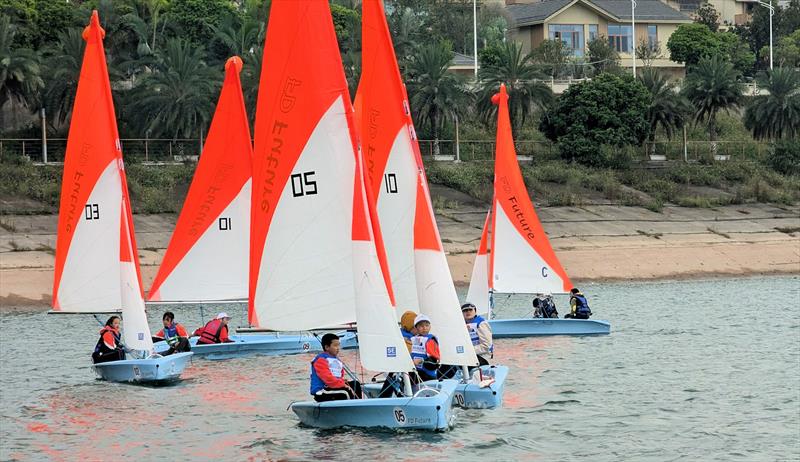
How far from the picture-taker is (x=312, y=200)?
21.5 m

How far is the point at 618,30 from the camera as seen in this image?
115 m

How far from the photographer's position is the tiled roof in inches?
4407

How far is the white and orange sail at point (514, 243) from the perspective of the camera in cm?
3894

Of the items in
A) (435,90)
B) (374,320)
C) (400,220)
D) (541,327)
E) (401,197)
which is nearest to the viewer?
(374,320)

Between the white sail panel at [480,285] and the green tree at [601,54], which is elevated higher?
the green tree at [601,54]

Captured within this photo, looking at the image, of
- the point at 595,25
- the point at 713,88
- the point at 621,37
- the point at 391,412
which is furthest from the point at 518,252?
the point at 621,37

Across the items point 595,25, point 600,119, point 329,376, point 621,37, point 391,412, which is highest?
point 595,25

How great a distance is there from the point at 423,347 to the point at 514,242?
16.2 metres

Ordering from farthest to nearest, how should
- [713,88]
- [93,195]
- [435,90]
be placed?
[713,88]
[435,90]
[93,195]

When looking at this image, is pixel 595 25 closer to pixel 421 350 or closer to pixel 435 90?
pixel 435 90

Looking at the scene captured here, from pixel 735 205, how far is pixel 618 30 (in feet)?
153

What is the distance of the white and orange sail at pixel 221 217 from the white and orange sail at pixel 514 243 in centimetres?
801

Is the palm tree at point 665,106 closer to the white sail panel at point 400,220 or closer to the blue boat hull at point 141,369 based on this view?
the blue boat hull at point 141,369

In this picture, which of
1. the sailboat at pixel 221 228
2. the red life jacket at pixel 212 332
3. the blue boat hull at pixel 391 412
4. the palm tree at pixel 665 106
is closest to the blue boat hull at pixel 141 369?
the red life jacket at pixel 212 332
